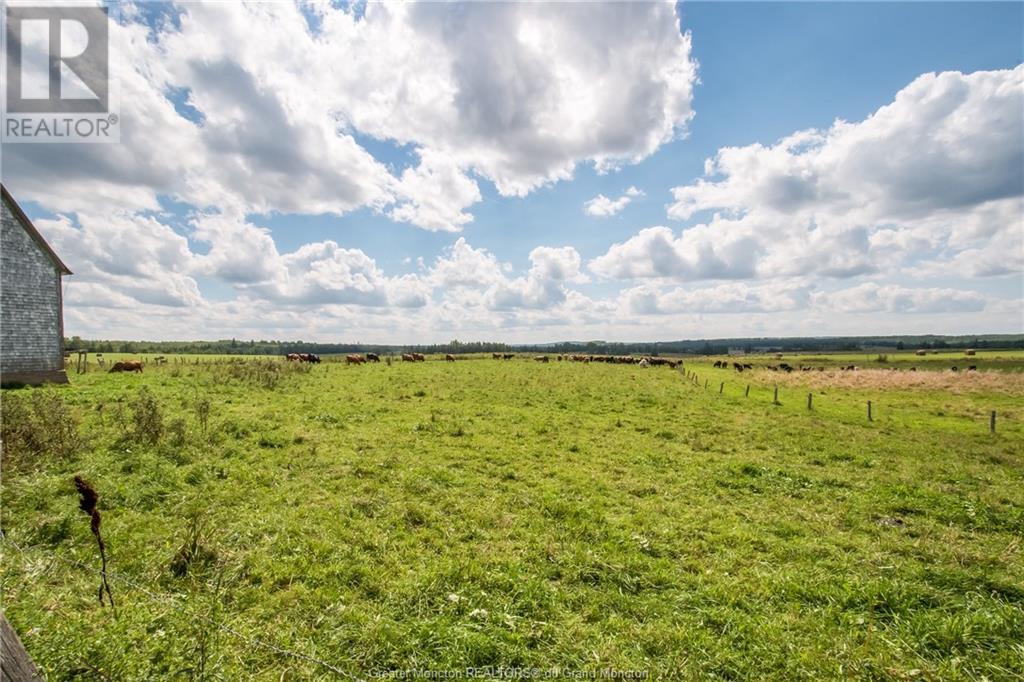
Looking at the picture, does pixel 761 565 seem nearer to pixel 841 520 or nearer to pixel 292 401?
pixel 841 520

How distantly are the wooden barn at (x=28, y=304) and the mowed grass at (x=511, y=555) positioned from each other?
10.4m

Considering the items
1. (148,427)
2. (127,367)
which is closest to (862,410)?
(148,427)

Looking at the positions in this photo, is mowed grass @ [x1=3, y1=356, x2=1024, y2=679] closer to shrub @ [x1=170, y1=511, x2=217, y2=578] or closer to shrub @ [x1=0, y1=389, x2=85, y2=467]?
shrub @ [x1=170, y1=511, x2=217, y2=578]

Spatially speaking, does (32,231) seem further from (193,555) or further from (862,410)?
(862,410)

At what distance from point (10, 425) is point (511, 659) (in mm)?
13421

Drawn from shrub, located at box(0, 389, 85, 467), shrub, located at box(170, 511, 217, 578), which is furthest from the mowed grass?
shrub, located at box(0, 389, 85, 467)

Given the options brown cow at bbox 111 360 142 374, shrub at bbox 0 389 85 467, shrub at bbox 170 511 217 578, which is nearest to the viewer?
shrub at bbox 170 511 217 578

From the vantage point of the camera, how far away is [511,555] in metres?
7.36

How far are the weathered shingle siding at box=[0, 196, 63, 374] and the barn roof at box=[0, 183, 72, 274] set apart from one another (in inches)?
6.0

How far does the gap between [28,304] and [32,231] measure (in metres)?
3.84

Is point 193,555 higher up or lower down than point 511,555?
higher up

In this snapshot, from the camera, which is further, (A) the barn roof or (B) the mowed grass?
(A) the barn roof

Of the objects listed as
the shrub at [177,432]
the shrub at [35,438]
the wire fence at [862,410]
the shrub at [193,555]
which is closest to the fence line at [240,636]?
the shrub at [193,555]

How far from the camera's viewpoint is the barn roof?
2181cm
